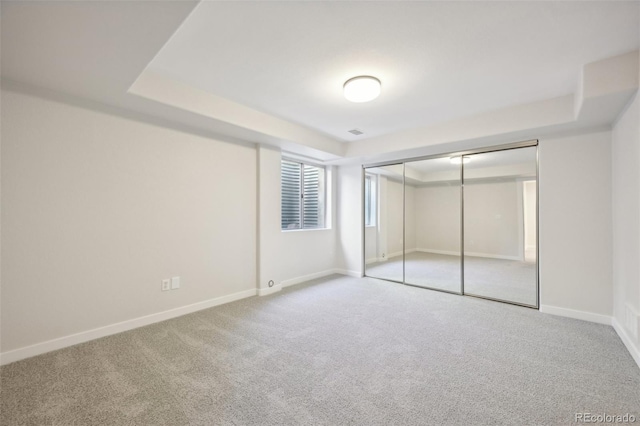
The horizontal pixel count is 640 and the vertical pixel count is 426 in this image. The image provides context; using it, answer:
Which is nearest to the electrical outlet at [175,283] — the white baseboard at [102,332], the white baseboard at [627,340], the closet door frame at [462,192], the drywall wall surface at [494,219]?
the white baseboard at [102,332]

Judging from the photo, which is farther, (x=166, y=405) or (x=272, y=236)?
(x=272, y=236)

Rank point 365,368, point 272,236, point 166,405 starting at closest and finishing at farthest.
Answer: point 166,405
point 365,368
point 272,236

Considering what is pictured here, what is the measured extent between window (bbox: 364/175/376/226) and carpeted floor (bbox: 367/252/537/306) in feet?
2.91

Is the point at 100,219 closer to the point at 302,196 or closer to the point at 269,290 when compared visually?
the point at 269,290

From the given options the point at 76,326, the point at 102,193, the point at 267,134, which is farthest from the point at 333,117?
the point at 76,326

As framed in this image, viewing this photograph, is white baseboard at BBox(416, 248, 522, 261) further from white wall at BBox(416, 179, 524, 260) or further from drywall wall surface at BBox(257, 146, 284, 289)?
drywall wall surface at BBox(257, 146, 284, 289)

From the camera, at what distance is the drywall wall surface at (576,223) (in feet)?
9.85

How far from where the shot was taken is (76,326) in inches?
98.5

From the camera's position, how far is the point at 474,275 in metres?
4.14

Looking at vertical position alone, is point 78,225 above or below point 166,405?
above

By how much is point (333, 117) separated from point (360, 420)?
10.6ft

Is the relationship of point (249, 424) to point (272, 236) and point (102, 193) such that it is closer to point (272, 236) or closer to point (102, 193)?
point (102, 193)

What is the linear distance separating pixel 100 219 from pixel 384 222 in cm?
446

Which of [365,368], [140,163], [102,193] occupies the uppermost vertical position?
[140,163]
